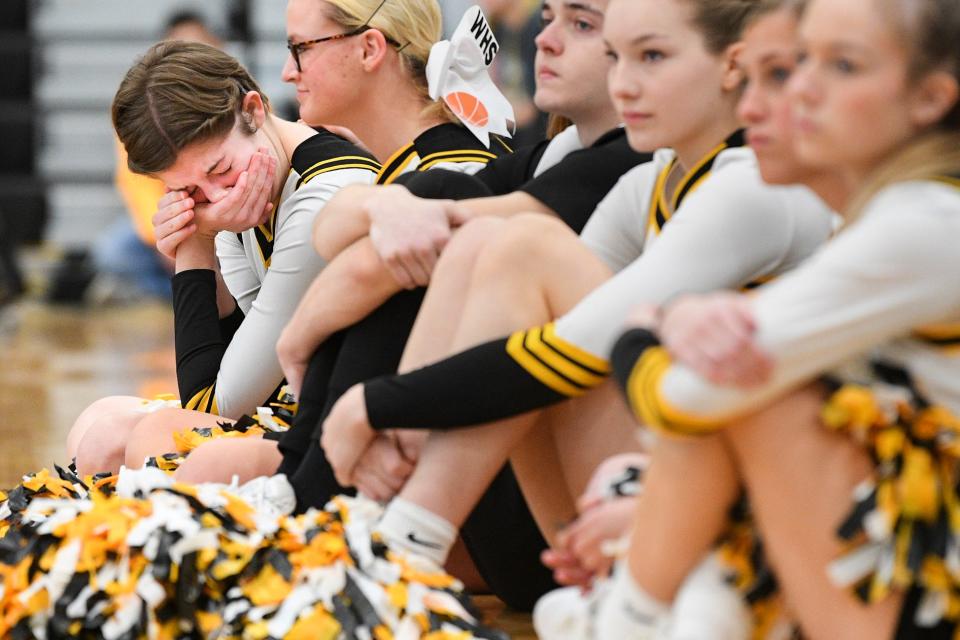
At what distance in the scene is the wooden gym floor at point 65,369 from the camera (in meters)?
3.53

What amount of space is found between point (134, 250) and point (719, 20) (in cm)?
673

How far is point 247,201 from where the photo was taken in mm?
2389

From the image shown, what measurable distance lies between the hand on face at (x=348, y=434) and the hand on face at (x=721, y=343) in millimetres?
518

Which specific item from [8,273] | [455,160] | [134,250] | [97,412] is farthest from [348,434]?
[134,250]

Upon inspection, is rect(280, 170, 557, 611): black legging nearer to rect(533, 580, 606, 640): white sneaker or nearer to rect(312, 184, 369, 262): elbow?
rect(312, 184, 369, 262): elbow

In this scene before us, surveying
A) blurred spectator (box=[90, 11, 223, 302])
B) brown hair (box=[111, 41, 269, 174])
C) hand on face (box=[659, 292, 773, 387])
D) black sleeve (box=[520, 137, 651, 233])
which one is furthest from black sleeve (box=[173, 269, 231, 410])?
blurred spectator (box=[90, 11, 223, 302])

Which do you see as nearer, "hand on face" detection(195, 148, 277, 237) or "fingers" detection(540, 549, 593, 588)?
"fingers" detection(540, 549, 593, 588)

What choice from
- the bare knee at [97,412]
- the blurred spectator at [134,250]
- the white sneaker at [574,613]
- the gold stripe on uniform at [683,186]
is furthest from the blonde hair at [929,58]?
the blurred spectator at [134,250]

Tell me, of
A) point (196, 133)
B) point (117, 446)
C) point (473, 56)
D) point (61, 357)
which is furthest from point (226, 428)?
point (61, 357)

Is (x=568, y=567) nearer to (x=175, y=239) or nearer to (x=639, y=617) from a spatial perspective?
(x=639, y=617)

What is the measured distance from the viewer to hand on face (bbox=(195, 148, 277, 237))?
2.38 metres

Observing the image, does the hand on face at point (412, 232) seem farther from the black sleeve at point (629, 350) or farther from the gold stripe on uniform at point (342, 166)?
the gold stripe on uniform at point (342, 166)

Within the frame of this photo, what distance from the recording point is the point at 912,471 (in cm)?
128

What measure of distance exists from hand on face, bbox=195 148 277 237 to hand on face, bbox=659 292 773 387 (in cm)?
124
